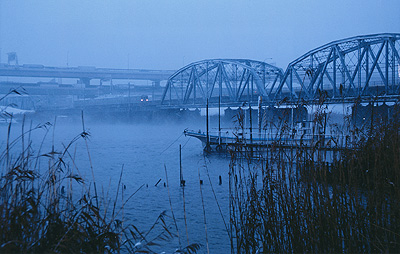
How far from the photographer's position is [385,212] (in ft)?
15.3

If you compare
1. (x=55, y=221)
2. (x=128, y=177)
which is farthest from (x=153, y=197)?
(x=55, y=221)

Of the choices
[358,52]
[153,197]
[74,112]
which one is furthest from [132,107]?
[153,197]

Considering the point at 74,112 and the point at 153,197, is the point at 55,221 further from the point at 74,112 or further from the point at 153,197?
the point at 74,112

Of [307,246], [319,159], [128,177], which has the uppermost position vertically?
[319,159]

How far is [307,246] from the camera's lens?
4.84 metres

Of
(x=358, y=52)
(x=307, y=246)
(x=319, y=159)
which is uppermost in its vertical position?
(x=358, y=52)

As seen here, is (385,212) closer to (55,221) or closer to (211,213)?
(55,221)

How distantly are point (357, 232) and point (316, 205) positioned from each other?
0.55 metres

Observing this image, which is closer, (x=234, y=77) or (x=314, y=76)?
(x=314, y=76)

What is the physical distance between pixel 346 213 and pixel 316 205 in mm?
392

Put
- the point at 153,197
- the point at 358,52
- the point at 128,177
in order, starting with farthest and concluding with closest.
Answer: the point at 358,52
the point at 128,177
the point at 153,197

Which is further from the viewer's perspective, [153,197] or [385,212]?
[153,197]

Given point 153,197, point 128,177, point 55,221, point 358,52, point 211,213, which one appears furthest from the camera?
point 358,52

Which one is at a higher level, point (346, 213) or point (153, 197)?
point (346, 213)
